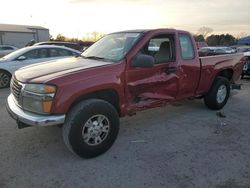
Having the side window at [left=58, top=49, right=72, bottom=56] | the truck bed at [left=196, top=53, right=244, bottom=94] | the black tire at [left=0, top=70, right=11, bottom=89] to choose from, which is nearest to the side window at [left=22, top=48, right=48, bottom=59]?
the side window at [left=58, top=49, right=72, bottom=56]

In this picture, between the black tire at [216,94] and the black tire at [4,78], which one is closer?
the black tire at [216,94]

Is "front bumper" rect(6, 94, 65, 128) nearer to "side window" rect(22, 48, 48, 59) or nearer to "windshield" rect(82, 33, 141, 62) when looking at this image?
"windshield" rect(82, 33, 141, 62)

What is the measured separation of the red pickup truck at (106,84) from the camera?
12.6 ft

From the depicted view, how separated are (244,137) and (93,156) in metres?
2.78

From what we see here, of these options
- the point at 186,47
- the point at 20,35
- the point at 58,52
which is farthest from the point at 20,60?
the point at 20,35

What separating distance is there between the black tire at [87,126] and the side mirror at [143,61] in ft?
2.72

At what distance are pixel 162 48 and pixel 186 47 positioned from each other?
1.96ft

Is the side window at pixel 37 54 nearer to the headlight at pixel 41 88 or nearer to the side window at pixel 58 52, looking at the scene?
the side window at pixel 58 52

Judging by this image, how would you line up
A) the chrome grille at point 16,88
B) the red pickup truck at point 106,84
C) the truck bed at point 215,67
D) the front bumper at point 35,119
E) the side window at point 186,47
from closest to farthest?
the front bumper at point 35,119, the red pickup truck at point 106,84, the chrome grille at point 16,88, the side window at point 186,47, the truck bed at point 215,67

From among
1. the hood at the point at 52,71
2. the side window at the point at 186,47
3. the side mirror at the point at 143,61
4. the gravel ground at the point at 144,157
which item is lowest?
the gravel ground at the point at 144,157

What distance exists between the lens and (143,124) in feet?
18.7

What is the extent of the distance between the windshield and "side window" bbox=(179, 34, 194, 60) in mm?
1074

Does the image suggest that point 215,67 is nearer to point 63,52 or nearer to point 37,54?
point 63,52

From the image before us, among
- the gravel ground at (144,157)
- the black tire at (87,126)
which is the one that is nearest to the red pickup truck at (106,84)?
the black tire at (87,126)
